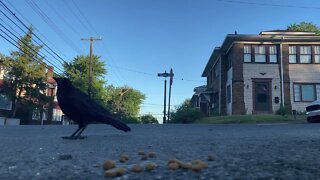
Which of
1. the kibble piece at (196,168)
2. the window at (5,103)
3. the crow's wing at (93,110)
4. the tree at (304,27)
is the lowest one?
the kibble piece at (196,168)

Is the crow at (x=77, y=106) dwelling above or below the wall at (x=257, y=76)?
below

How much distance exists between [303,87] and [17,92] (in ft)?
97.5

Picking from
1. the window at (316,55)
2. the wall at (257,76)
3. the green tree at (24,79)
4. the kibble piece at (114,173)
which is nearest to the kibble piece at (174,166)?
the kibble piece at (114,173)

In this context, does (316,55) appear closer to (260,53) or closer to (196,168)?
(260,53)

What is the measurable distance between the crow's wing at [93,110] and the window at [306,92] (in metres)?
25.5

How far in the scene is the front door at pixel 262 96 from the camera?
28.6m

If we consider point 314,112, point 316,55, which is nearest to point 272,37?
point 316,55

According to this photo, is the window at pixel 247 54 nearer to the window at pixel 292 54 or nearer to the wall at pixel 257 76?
the wall at pixel 257 76

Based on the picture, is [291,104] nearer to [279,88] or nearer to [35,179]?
[279,88]

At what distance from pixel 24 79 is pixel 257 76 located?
25269mm

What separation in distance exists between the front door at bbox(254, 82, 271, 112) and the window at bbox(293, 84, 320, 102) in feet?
6.63

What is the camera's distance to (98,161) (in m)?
2.89

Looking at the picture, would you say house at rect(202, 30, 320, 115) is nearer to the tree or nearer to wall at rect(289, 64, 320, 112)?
wall at rect(289, 64, 320, 112)

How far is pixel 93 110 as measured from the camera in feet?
17.8
